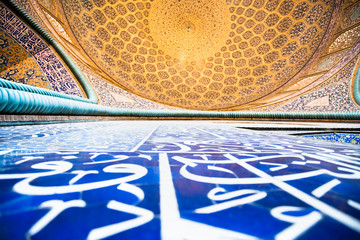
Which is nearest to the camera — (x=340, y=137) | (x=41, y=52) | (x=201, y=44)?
(x=340, y=137)

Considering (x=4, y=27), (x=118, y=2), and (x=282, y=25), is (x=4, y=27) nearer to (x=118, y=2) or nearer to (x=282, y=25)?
(x=118, y=2)

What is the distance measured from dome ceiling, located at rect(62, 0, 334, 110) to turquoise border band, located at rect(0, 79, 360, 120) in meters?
0.92

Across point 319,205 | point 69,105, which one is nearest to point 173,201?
point 319,205

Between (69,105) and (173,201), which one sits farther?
(69,105)

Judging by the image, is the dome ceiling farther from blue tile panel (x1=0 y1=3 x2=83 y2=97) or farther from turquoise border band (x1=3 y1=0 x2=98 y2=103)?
blue tile panel (x1=0 y1=3 x2=83 y2=97)

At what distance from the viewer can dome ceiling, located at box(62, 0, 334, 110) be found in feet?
10.9

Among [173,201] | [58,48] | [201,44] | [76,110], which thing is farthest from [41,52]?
[201,44]

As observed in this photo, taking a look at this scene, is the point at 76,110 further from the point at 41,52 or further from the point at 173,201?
the point at 173,201

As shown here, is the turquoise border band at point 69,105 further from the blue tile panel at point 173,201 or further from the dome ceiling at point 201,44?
the blue tile panel at point 173,201

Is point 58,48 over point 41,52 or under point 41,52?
over

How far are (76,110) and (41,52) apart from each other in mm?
1259

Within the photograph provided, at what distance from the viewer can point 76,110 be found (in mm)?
1664

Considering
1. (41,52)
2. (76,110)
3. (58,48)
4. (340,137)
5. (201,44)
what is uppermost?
(201,44)

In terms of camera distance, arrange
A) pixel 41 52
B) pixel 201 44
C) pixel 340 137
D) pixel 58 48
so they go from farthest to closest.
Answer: pixel 201 44
pixel 58 48
pixel 41 52
pixel 340 137
